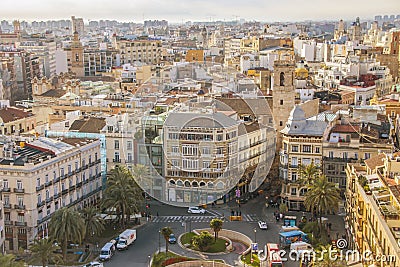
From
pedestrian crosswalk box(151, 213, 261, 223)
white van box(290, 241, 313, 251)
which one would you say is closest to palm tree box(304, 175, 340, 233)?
white van box(290, 241, 313, 251)

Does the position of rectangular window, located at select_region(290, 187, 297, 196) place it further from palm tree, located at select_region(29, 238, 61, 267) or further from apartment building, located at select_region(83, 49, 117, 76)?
apartment building, located at select_region(83, 49, 117, 76)

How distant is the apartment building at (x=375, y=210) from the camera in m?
22.6

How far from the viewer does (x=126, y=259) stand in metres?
32.4

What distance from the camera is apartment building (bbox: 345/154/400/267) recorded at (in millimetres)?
22578

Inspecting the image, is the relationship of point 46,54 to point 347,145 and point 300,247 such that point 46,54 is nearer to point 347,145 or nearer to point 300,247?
point 347,145

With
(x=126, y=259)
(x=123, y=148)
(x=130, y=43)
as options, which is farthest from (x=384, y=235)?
(x=130, y=43)

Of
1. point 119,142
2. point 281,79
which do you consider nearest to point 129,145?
point 119,142

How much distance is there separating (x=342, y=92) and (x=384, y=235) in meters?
39.9

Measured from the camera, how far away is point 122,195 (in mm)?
36312

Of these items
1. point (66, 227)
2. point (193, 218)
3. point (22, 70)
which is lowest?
point (193, 218)

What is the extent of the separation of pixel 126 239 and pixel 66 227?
393 centimetres

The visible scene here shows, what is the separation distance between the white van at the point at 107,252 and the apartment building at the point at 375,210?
1239 cm

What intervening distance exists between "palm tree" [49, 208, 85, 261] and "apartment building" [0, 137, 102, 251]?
1995 mm

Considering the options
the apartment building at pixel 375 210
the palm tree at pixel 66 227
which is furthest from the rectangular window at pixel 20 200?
the apartment building at pixel 375 210
